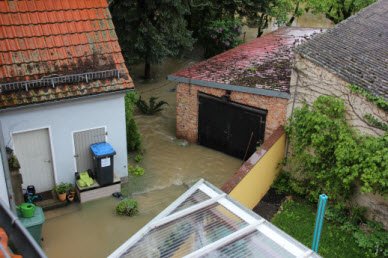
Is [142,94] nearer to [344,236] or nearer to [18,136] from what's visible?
[18,136]

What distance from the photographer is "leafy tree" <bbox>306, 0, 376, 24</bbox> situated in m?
23.1

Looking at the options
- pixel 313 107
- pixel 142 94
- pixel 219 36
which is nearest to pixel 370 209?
pixel 313 107

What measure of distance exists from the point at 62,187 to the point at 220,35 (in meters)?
14.4

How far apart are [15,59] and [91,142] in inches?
115

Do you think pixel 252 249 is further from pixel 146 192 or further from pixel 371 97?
pixel 146 192

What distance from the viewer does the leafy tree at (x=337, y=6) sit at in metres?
23.1

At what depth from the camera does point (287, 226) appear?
1095 centimetres

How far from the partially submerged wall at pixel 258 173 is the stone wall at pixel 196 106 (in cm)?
55

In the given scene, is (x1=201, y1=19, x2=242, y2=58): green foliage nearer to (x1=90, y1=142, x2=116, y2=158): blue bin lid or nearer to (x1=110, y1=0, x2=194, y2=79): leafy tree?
(x1=110, y1=0, x2=194, y2=79): leafy tree

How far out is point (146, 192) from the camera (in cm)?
1236

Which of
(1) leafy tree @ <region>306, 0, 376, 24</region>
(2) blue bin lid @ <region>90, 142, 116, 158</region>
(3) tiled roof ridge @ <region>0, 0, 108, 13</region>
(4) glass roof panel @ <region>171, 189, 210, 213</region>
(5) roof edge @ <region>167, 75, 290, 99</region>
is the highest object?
(3) tiled roof ridge @ <region>0, 0, 108, 13</region>

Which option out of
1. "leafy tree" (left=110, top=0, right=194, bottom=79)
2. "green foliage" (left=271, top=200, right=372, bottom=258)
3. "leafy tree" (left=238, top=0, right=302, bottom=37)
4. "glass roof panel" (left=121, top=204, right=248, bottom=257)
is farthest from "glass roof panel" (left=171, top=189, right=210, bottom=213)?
"leafy tree" (left=238, top=0, right=302, bottom=37)

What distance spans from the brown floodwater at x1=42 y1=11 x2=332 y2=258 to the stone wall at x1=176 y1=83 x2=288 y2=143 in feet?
1.84

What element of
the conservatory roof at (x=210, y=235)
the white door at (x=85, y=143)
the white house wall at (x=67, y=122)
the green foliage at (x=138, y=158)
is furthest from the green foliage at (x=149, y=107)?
A: the conservatory roof at (x=210, y=235)
